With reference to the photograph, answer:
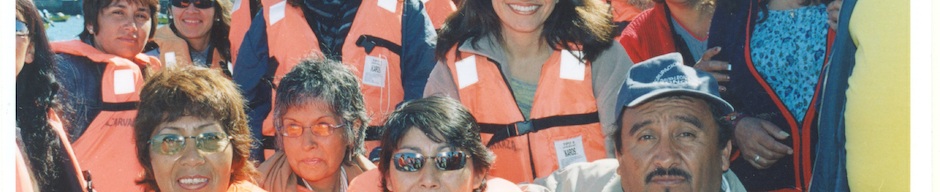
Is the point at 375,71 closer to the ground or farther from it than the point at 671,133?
closer to the ground

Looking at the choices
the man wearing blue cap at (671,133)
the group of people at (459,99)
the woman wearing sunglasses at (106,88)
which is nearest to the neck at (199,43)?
the group of people at (459,99)

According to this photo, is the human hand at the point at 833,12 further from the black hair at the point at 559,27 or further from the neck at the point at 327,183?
the neck at the point at 327,183

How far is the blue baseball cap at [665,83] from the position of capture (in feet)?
14.9

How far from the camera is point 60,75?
17.7 ft

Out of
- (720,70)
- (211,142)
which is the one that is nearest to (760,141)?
(720,70)

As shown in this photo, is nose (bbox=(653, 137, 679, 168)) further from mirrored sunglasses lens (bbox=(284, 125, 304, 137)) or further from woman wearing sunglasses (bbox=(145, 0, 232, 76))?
woman wearing sunglasses (bbox=(145, 0, 232, 76))

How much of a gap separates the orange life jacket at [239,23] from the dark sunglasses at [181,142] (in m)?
1.30

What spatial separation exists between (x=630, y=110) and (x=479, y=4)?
0.94m

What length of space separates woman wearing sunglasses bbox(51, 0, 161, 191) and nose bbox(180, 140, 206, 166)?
1.03 m

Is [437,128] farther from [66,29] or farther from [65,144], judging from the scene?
[66,29]

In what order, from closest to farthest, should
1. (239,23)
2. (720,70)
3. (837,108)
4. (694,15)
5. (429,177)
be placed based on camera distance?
(837,108), (429,177), (720,70), (694,15), (239,23)

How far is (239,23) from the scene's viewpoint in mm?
5867

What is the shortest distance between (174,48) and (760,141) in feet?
10.2
